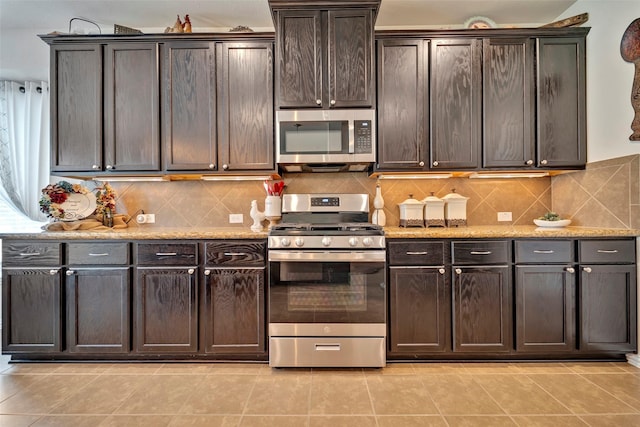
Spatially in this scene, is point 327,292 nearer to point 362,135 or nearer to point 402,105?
point 362,135

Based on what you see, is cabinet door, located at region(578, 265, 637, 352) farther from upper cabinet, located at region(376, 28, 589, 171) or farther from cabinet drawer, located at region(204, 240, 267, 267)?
cabinet drawer, located at region(204, 240, 267, 267)

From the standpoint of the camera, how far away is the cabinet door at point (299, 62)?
7.85ft

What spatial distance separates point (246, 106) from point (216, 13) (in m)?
0.99

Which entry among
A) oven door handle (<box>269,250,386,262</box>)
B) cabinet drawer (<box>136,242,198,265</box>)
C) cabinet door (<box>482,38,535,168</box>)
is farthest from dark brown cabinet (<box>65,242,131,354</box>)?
cabinet door (<box>482,38,535,168</box>)

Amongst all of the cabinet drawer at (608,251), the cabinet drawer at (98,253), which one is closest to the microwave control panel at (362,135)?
the cabinet drawer at (608,251)

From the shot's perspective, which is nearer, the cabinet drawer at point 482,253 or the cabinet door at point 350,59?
the cabinet drawer at point 482,253

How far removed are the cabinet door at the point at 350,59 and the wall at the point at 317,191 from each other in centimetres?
70

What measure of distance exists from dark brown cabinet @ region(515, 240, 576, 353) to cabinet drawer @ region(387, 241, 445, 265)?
→ 0.58 m

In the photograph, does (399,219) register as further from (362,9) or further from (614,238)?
(362,9)

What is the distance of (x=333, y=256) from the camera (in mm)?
2127

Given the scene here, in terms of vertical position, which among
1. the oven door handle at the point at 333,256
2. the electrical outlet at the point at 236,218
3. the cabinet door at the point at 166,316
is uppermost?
the electrical outlet at the point at 236,218

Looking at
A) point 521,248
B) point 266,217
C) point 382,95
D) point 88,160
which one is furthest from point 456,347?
point 88,160

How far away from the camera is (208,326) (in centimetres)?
220

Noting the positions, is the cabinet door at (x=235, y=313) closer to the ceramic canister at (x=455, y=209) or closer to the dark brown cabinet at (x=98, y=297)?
the dark brown cabinet at (x=98, y=297)
